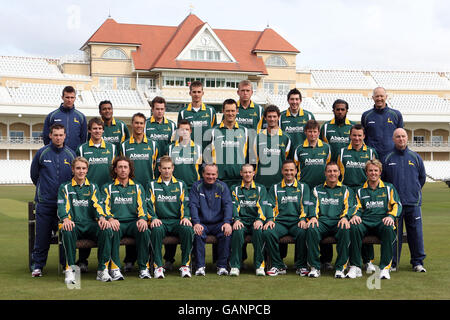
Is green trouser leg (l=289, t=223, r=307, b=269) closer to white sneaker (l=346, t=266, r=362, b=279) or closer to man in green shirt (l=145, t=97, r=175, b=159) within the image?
white sneaker (l=346, t=266, r=362, b=279)

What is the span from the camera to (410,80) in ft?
225

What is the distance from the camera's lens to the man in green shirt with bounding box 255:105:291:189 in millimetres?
9016

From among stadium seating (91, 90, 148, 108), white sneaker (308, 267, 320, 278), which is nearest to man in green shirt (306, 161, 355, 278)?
white sneaker (308, 267, 320, 278)

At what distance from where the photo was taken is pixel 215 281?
24.5 feet

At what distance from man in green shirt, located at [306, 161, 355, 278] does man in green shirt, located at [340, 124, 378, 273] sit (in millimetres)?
430

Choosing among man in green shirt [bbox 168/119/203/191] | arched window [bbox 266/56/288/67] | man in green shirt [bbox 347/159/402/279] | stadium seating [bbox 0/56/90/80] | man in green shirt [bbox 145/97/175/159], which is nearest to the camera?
man in green shirt [bbox 347/159/402/279]

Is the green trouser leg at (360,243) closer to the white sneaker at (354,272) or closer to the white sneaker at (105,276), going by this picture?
the white sneaker at (354,272)

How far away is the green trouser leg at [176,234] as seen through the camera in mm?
7758

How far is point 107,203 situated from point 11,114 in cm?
4569

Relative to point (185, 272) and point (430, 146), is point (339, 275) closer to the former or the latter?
point (185, 272)

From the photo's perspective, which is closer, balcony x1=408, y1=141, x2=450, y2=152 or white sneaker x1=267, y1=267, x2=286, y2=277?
white sneaker x1=267, y1=267, x2=286, y2=277

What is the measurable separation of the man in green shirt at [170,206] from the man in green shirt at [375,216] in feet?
6.66

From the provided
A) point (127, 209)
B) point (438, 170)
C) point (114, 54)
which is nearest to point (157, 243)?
point (127, 209)

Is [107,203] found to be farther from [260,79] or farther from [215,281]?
[260,79]
